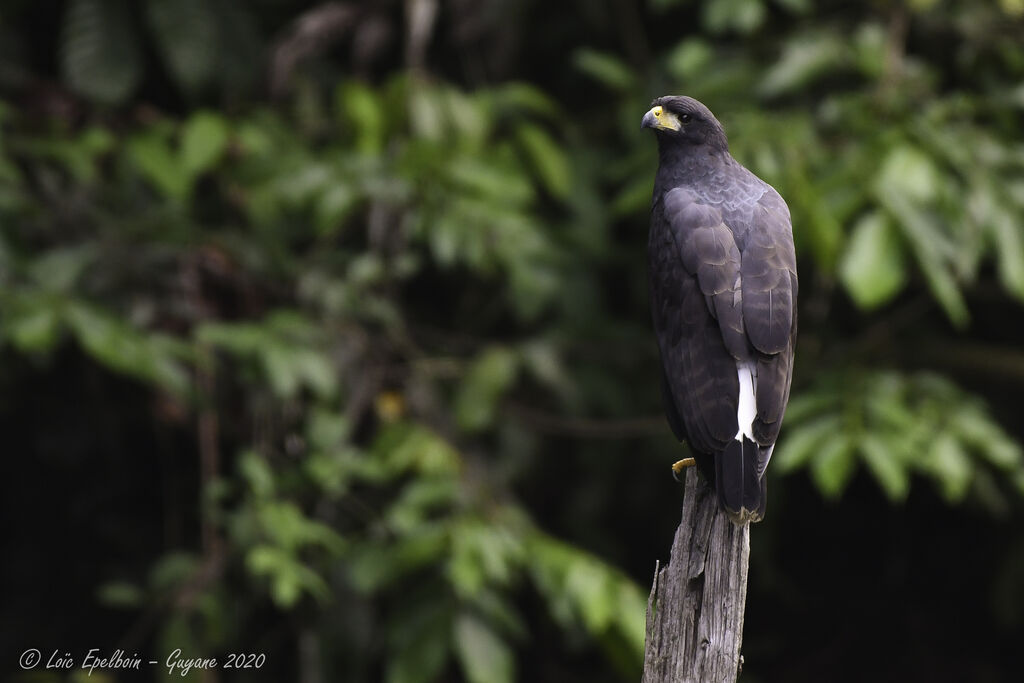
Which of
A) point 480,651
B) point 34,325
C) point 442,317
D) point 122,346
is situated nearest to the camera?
point 34,325

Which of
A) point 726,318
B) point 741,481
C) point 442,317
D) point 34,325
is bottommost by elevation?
point 442,317

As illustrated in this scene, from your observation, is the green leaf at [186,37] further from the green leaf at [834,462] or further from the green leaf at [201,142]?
the green leaf at [834,462]

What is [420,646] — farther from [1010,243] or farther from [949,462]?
[1010,243]

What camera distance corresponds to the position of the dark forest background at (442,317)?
3.52 meters

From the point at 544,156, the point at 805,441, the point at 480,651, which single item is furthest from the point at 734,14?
the point at 480,651

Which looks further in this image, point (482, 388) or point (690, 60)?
point (482, 388)

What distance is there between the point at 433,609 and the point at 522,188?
1.49 m

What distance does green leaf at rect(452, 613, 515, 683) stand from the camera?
136 inches

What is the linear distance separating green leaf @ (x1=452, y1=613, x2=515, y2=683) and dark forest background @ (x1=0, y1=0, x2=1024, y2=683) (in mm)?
12

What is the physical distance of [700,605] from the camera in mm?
2223

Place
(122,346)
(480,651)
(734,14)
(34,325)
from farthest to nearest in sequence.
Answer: (734,14), (480,651), (122,346), (34,325)

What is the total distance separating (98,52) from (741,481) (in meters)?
3.42

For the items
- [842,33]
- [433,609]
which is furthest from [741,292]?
[842,33]

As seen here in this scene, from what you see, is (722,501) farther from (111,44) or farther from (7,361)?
(111,44)
